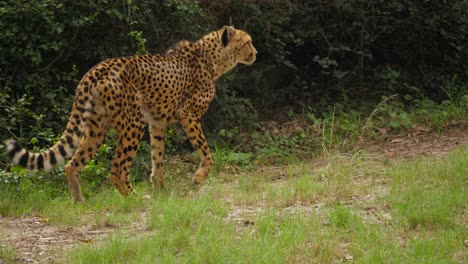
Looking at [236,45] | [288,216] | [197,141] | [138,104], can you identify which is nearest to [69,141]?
[138,104]

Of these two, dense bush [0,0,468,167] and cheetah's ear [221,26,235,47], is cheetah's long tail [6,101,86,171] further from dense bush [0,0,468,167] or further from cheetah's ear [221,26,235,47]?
cheetah's ear [221,26,235,47]

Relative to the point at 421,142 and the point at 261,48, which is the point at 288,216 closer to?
the point at 421,142

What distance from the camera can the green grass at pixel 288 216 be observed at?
5180 mm

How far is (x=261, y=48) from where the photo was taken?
1121 cm

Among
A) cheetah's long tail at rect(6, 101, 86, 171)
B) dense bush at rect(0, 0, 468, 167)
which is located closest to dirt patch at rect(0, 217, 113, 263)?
cheetah's long tail at rect(6, 101, 86, 171)

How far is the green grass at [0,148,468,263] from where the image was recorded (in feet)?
17.0

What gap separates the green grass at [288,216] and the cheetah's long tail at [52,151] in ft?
1.50

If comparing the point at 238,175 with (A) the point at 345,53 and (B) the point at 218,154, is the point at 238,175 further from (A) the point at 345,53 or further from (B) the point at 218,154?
(A) the point at 345,53

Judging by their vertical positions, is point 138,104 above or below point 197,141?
above

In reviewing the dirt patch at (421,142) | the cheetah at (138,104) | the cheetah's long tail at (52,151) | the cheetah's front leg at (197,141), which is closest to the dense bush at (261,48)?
the cheetah at (138,104)

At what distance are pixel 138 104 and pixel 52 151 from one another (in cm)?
105

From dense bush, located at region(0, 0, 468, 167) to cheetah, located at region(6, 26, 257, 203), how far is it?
32.5 inches

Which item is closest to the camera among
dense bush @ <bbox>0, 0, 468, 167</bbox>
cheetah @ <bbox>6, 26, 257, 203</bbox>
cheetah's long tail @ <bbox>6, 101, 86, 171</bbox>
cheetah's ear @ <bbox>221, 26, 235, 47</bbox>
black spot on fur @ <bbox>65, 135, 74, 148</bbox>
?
cheetah's long tail @ <bbox>6, 101, 86, 171</bbox>

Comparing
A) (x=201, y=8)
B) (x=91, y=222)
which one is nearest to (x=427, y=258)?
(x=91, y=222)
